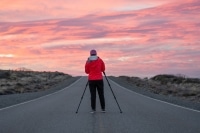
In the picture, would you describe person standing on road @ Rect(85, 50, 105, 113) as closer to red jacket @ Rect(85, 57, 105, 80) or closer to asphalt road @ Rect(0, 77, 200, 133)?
red jacket @ Rect(85, 57, 105, 80)

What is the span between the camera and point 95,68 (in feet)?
56.1

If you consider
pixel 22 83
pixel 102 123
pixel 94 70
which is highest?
pixel 94 70

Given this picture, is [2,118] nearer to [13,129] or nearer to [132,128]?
[13,129]

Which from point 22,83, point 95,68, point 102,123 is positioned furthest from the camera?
point 22,83

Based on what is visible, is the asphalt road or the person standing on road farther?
the person standing on road

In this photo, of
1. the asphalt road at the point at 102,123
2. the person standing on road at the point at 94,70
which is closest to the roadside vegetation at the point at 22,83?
the person standing on road at the point at 94,70

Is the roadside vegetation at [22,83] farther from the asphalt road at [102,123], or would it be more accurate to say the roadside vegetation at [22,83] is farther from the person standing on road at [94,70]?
the asphalt road at [102,123]

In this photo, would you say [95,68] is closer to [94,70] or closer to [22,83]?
[94,70]

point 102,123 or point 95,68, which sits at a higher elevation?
point 95,68

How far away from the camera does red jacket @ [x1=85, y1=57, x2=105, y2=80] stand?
17094 mm

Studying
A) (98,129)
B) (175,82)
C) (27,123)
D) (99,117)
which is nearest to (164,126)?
(98,129)

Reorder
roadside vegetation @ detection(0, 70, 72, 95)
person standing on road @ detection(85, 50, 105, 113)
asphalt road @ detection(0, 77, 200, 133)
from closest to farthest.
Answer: asphalt road @ detection(0, 77, 200, 133) < person standing on road @ detection(85, 50, 105, 113) < roadside vegetation @ detection(0, 70, 72, 95)

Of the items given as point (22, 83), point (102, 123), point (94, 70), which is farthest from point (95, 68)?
point (22, 83)

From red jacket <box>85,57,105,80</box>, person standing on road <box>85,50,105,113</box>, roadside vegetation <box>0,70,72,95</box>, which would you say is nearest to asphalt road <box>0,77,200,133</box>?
person standing on road <box>85,50,105,113</box>
